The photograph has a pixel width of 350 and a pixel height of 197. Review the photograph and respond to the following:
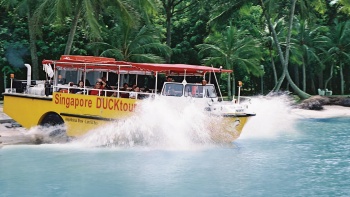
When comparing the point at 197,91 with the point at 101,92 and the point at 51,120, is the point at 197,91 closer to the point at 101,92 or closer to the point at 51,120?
the point at 101,92

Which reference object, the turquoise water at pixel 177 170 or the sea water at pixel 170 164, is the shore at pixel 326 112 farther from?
the turquoise water at pixel 177 170

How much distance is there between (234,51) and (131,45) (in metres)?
8.68

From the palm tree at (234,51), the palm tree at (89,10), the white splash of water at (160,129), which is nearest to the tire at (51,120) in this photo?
the white splash of water at (160,129)

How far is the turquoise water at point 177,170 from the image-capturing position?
1119 centimetres

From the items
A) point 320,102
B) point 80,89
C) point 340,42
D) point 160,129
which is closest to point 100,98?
point 80,89

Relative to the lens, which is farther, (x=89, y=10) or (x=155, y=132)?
(x=89, y=10)

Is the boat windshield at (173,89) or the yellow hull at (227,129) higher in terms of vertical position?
the boat windshield at (173,89)

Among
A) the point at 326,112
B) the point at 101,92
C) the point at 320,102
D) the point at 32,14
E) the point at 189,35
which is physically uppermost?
the point at 189,35

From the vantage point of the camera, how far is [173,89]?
52.3ft

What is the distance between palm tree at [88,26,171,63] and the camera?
3247 centimetres

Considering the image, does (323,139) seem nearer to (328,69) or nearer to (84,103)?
(84,103)

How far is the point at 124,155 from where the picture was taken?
14.9m

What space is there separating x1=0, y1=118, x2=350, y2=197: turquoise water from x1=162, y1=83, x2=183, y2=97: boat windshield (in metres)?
1.70

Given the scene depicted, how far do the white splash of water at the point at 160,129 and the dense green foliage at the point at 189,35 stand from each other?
864cm
